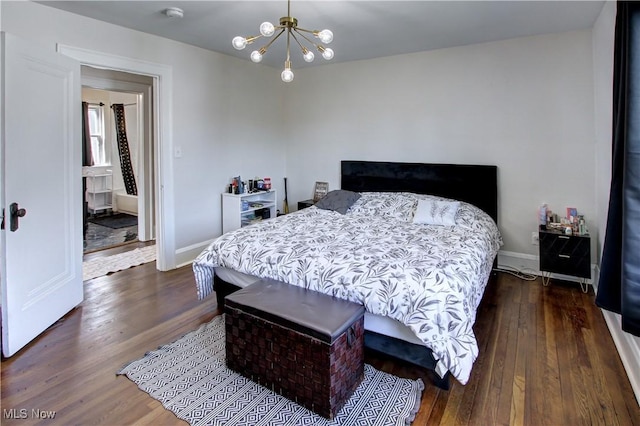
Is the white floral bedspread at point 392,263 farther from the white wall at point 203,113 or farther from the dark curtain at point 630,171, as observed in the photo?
the white wall at point 203,113

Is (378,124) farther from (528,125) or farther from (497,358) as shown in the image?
(497,358)

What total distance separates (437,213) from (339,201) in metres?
1.08

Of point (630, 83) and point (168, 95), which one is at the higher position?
point (168, 95)

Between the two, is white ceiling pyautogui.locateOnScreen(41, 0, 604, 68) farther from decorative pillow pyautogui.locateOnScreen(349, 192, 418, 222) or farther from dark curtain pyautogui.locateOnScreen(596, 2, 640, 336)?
decorative pillow pyautogui.locateOnScreen(349, 192, 418, 222)

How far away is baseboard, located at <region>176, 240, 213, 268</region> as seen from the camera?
4146 millimetres

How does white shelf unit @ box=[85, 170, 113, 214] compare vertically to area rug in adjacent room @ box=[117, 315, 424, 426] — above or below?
above

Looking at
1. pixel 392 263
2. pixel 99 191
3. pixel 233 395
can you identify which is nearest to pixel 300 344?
pixel 233 395

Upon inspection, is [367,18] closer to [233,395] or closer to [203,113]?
[203,113]

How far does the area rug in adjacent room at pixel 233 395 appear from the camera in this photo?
5.94ft

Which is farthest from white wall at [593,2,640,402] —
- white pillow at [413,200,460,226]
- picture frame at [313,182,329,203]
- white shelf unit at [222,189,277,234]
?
white shelf unit at [222,189,277,234]

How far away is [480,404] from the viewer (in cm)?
191

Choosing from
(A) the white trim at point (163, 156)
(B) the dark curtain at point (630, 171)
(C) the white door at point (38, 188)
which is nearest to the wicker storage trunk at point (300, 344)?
(B) the dark curtain at point (630, 171)

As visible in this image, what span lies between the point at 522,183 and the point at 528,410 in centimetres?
257

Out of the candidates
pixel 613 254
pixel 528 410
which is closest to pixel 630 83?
pixel 613 254
